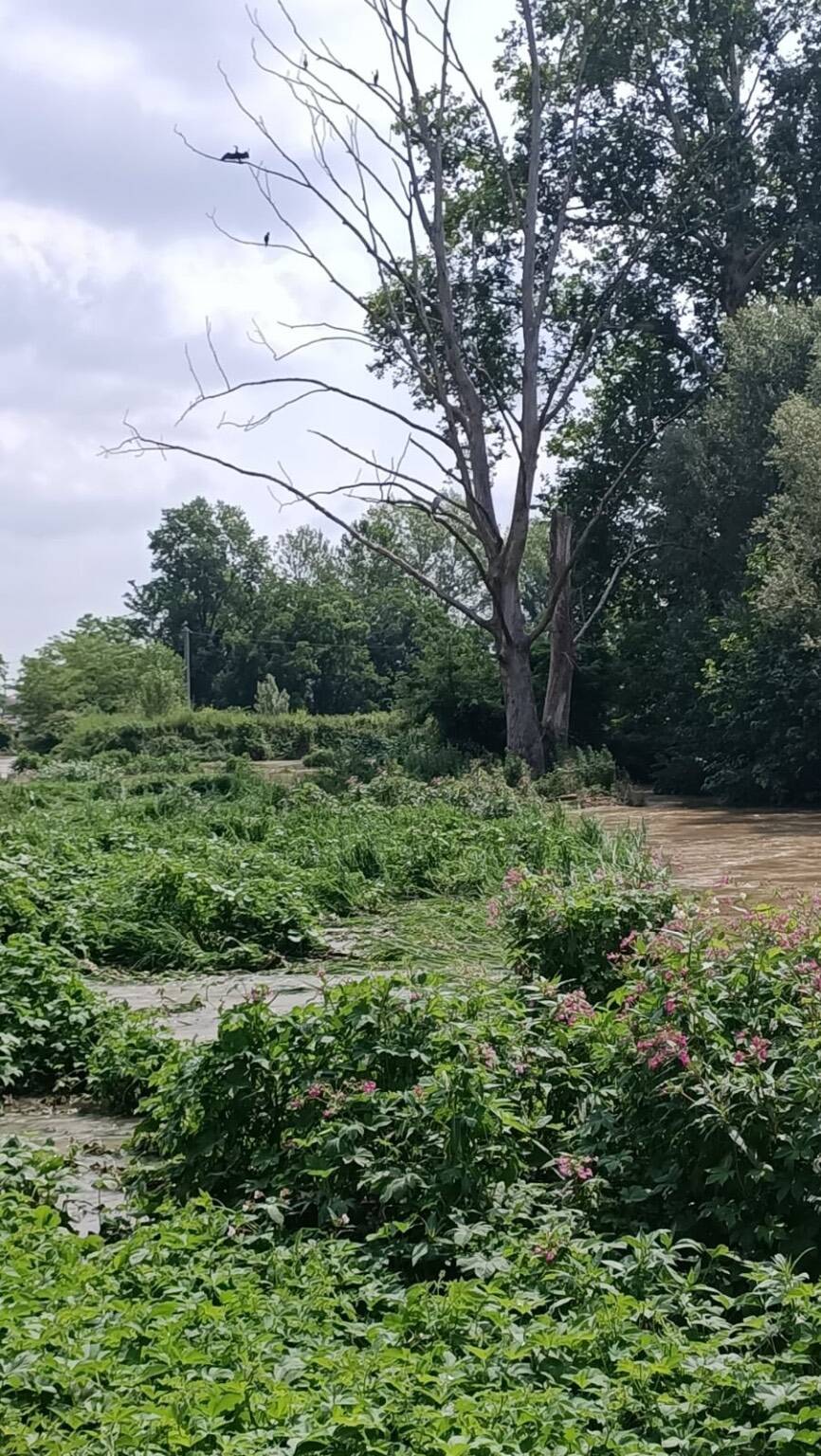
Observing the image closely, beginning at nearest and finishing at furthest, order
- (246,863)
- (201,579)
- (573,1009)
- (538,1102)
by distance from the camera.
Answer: (538,1102), (573,1009), (246,863), (201,579)

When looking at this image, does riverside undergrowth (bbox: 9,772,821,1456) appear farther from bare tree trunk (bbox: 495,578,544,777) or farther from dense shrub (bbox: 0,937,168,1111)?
bare tree trunk (bbox: 495,578,544,777)

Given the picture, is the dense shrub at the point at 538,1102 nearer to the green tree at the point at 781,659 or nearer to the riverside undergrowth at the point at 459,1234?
the riverside undergrowth at the point at 459,1234

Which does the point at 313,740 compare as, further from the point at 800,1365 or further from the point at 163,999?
the point at 800,1365

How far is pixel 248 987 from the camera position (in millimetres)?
8914

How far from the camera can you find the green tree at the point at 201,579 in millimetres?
93312

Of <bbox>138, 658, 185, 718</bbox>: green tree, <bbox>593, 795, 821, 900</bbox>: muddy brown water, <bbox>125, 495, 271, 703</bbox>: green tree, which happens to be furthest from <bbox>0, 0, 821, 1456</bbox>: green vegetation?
<bbox>125, 495, 271, 703</bbox>: green tree

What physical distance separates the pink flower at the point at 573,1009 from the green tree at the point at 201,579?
286 ft

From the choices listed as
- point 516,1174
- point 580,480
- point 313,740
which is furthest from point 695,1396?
point 313,740

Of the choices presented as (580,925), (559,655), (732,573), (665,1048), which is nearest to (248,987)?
(580,925)

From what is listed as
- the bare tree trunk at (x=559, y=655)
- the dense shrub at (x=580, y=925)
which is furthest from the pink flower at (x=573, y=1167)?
the bare tree trunk at (x=559, y=655)

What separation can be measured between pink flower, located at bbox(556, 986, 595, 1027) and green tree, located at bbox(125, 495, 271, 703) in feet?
286

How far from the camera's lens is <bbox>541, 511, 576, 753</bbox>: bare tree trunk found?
29.5 m

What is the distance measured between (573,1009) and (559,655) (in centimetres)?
2516

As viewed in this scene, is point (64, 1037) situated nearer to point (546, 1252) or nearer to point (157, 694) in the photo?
point (546, 1252)
